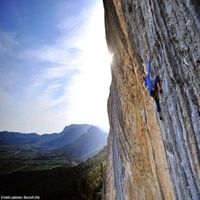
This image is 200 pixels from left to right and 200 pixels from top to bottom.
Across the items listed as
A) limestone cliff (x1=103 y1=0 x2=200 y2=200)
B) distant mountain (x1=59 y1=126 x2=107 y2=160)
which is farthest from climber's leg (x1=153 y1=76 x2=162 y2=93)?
distant mountain (x1=59 y1=126 x2=107 y2=160)

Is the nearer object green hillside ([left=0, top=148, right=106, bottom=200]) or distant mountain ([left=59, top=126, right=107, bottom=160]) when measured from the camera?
green hillside ([left=0, top=148, right=106, bottom=200])

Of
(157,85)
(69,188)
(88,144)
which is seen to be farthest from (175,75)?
(88,144)

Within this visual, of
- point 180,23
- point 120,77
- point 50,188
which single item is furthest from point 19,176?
point 180,23

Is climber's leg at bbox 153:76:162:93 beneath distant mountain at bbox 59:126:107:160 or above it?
above

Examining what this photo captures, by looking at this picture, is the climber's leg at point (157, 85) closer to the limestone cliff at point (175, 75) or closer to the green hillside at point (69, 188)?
the limestone cliff at point (175, 75)

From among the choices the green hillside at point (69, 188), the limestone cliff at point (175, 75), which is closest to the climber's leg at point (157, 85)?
the limestone cliff at point (175, 75)

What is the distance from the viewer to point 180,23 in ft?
7.32

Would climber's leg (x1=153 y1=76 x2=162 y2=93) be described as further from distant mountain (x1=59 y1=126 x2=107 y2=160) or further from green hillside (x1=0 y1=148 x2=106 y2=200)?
distant mountain (x1=59 y1=126 x2=107 y2=160)

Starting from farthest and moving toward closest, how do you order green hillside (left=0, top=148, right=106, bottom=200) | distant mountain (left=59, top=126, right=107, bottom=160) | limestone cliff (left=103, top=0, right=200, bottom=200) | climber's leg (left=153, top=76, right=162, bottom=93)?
distant mountain (left=59, top=126, right=107, bottom=160) < green hillside (left=0, top=148, right=106, bottom=200) < climber's leg (left=153, top=76, right=162, bottom=93) < limestone cliff (left=103, top=0, right=200, bottom=200)

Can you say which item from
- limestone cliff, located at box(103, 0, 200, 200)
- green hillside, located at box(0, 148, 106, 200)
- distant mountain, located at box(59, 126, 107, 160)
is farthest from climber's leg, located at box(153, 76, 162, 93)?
distant mountain, located at box(59, 126, 107, 160)

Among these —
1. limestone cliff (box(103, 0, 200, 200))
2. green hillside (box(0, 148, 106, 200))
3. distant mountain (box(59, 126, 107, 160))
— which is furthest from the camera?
distant mountain (box(59, 126, 107, 160))

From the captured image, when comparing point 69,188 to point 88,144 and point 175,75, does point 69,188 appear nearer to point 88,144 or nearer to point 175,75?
point 175,75

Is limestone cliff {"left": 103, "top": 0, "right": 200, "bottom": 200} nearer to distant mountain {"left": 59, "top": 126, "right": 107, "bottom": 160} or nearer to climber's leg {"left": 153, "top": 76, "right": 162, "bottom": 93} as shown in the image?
climber's leg {"left": 153, "top": 76, "right": 162, "bottom": 93}

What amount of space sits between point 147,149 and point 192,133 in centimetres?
356
